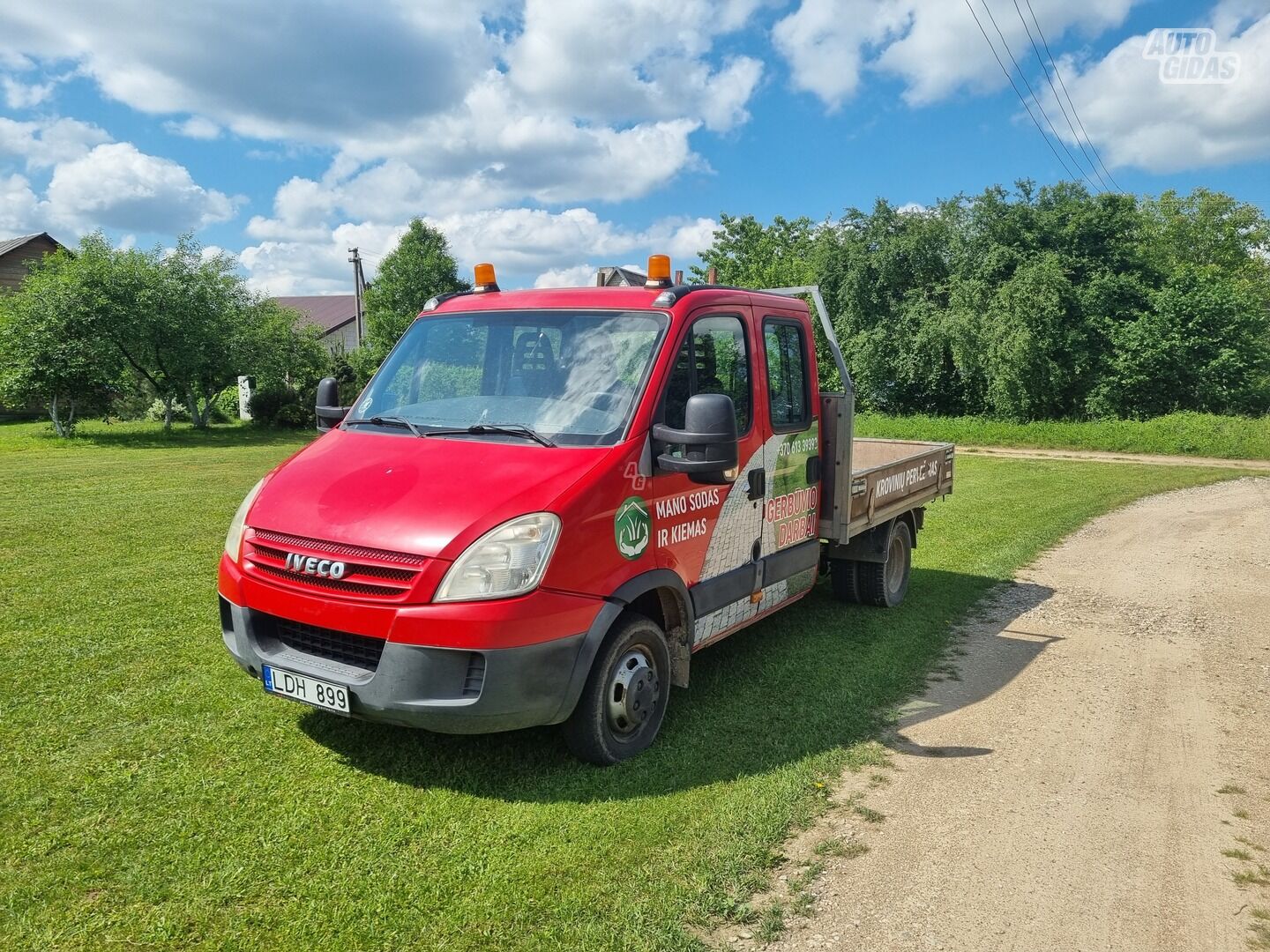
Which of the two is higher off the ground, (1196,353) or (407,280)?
(407,280)

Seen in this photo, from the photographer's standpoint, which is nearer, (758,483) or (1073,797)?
(1073,797)

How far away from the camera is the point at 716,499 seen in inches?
194

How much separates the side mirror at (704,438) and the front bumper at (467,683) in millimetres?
978

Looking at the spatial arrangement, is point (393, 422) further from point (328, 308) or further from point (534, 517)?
point (328, 308)

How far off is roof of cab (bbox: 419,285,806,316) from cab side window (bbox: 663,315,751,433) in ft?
0.46

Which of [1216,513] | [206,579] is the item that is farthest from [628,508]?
[1216,513]

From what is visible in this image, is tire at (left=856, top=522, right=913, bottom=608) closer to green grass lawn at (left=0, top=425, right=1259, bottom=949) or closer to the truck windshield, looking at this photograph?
green grass lawn at (left=0, top=425, right=1259, bottom=949)

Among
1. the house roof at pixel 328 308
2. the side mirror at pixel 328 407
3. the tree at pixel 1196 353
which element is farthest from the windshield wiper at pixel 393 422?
the house roof at pixel 328 308

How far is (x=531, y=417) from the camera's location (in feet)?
14.7

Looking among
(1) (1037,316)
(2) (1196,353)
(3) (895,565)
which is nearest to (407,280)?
(1) (1037,316)

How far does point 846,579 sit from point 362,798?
4.86m

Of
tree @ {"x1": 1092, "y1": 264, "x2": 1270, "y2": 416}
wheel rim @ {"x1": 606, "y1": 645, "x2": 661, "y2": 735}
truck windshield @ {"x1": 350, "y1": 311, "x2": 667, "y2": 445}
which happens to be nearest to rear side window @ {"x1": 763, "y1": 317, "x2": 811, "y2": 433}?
truck windshield @ {"x1": 350, "y1": 311, "x2": 667, "y2": 445}

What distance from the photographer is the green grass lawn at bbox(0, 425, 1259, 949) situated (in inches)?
122

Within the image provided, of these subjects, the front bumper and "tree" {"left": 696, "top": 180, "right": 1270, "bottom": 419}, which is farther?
"tree" {"left": 696, "top": 180, "right": 1270, "bottom": 419}
